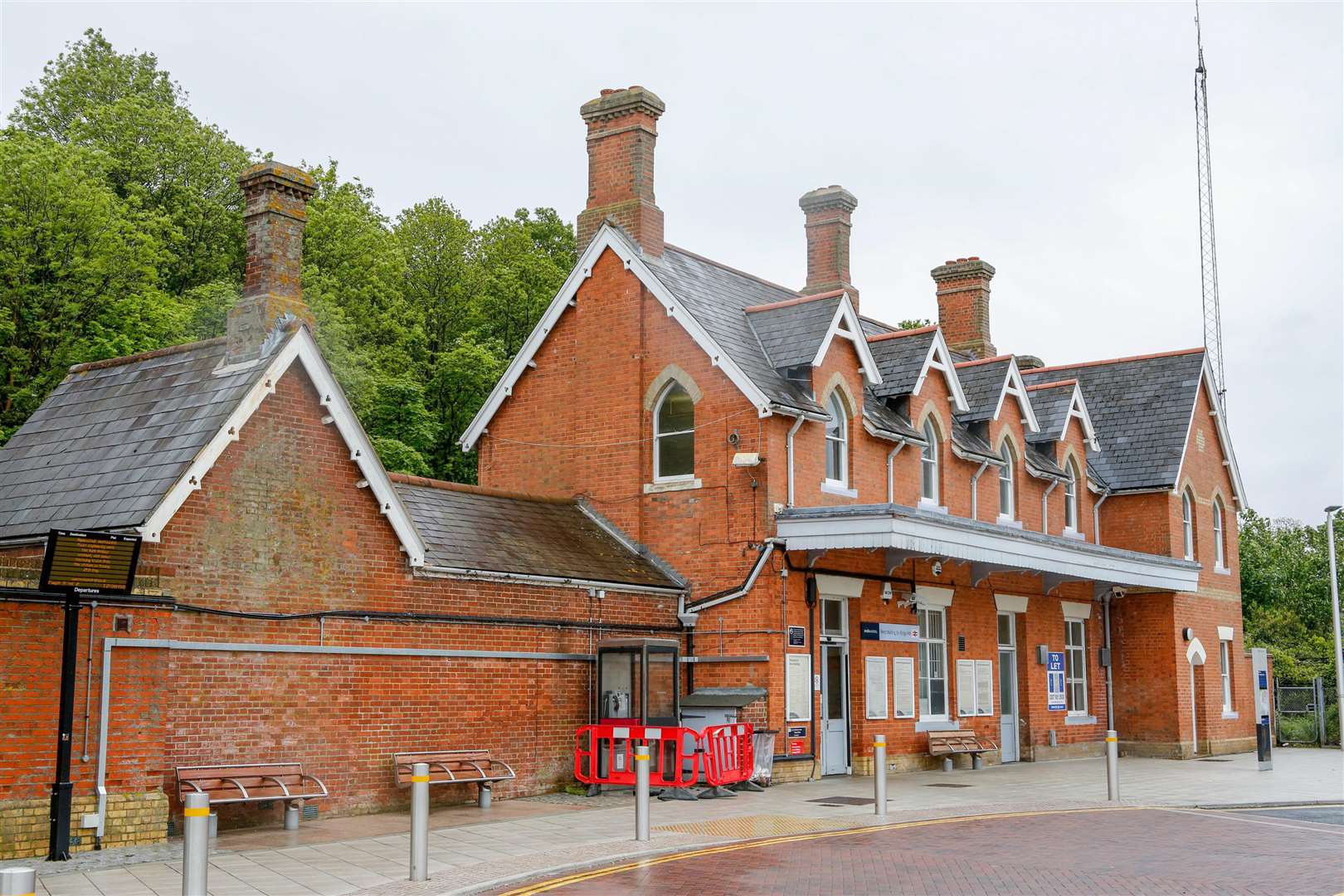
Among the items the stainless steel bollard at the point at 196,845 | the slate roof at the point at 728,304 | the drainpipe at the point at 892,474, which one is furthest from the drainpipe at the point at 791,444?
the stainless steel bollard at the point at 196,845

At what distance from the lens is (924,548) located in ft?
67.6

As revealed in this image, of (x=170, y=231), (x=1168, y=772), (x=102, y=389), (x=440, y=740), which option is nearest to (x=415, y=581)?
(x=440, y=740)

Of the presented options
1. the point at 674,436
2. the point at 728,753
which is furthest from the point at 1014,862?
the point at 674,436

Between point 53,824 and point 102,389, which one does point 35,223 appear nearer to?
point 102,389

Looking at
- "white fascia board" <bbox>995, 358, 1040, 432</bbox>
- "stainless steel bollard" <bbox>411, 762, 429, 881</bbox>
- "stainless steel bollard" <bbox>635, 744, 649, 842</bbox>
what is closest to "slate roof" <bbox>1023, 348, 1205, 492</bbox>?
"white fascia board" <bbox>995, 358, 1040, 432</bbox>

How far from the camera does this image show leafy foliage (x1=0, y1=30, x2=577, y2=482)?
33.0m

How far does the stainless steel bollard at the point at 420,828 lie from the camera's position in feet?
36.7

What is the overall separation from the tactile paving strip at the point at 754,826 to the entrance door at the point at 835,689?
582 centimetres

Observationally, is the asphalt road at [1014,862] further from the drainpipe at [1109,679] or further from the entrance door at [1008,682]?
the drainpipe at [1109,679]

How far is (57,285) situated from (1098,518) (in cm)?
2592

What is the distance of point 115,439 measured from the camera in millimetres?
Result: 16312

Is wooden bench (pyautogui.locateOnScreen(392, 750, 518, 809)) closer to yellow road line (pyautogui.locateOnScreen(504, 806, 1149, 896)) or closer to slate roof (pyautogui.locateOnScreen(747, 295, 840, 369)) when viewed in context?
yellow road line (pyautogui.locateOnScreen(504, 806, 1149, 896))

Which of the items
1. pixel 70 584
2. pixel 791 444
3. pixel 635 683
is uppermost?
pixel 791 444

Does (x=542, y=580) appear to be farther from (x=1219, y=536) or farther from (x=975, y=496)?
(x=1219, y=536)
